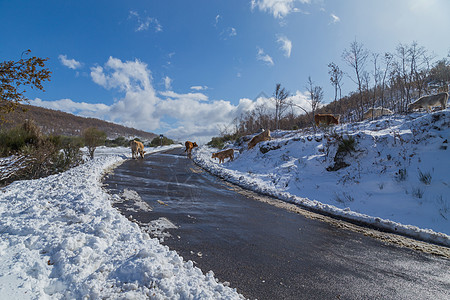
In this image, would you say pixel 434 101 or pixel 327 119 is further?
pixel 327 119

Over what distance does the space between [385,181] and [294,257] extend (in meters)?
5.85

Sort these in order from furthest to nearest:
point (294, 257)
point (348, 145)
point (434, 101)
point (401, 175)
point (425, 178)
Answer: point (434, 101), point (348, 145), point (401, 175), point (425, 178), point (294, 257)

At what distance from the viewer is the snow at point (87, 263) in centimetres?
193

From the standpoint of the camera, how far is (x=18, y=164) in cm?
803

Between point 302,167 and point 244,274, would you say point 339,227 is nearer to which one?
point 244,274

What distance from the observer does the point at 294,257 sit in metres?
3.17

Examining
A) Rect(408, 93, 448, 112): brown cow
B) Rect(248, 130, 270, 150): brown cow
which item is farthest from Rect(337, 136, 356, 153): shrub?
Rect(248, 130, 270, 150): brown cow

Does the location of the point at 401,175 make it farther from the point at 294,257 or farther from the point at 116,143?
the point at 116,143

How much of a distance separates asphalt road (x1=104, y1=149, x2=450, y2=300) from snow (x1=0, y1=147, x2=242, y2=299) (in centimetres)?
41

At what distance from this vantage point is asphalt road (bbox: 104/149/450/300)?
2.45 metres

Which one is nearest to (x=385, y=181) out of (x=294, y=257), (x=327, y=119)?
(x=294, y=257)

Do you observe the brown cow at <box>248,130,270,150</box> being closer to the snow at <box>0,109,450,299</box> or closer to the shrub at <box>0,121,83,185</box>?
the snow at <box>0,109,450,299</box>

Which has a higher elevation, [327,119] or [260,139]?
[327,119]

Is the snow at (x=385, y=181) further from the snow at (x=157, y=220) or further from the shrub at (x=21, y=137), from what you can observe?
the shrub at (x=21, y=137)
